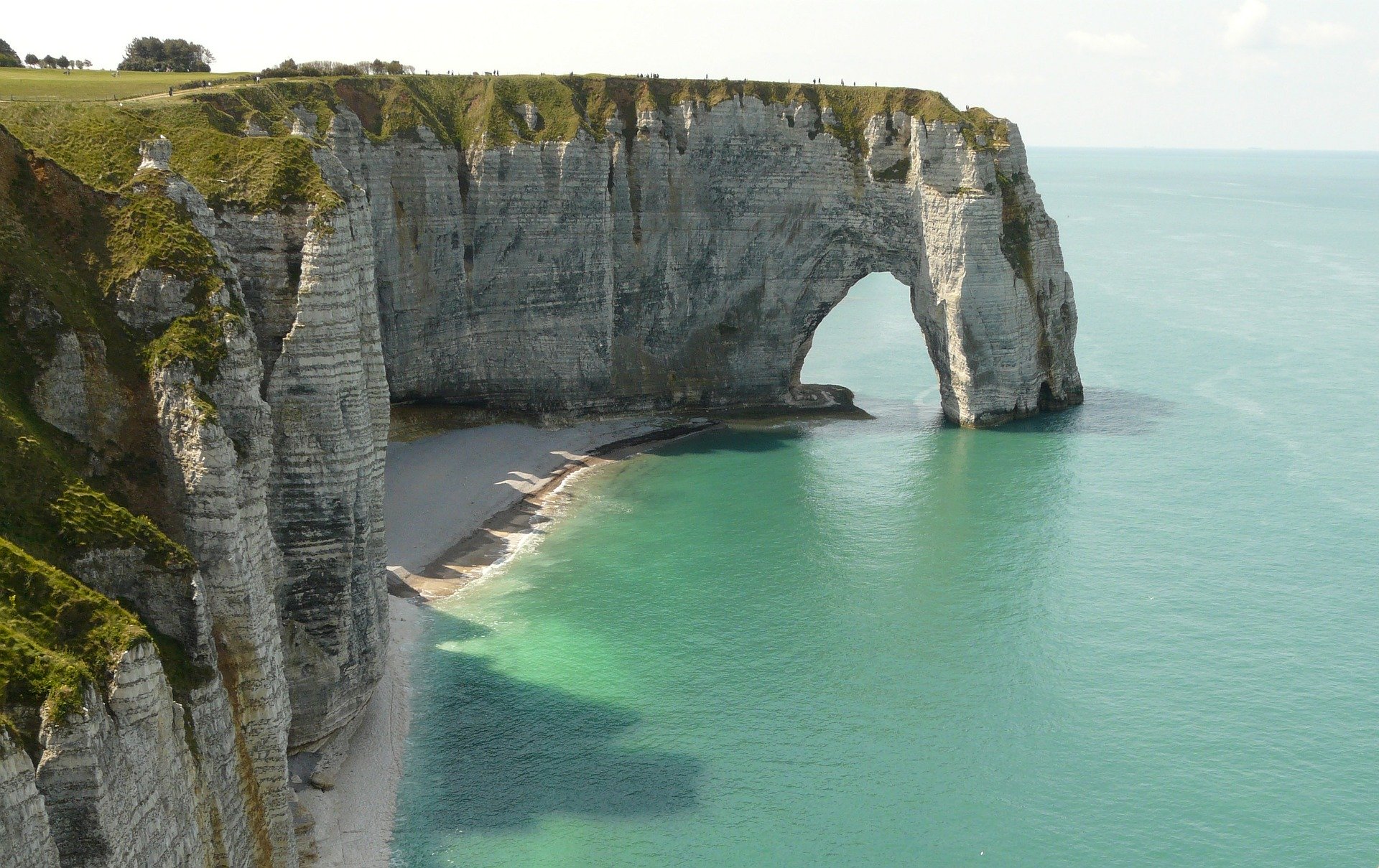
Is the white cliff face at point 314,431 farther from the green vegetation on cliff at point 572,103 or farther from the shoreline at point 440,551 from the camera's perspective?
the green vegetation on cliff at point 572,103

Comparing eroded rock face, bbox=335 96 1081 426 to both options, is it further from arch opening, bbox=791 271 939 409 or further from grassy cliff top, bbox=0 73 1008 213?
arch opening, bbox=791 271 939 409

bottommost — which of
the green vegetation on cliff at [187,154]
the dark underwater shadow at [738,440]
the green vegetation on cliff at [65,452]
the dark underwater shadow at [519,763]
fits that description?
the dark underwater shadow at [519,763]

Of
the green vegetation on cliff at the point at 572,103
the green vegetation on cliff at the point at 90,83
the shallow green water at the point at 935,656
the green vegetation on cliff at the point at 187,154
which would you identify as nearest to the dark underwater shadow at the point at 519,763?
the shallow green water at the point at 935,656

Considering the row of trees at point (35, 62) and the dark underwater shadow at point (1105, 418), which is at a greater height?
the row of trees at point (35, 62)

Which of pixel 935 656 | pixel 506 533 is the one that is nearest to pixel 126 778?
pixel 935 656

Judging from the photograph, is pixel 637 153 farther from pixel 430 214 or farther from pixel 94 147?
pixel 94 147

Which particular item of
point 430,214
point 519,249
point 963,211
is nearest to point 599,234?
point 519,249
